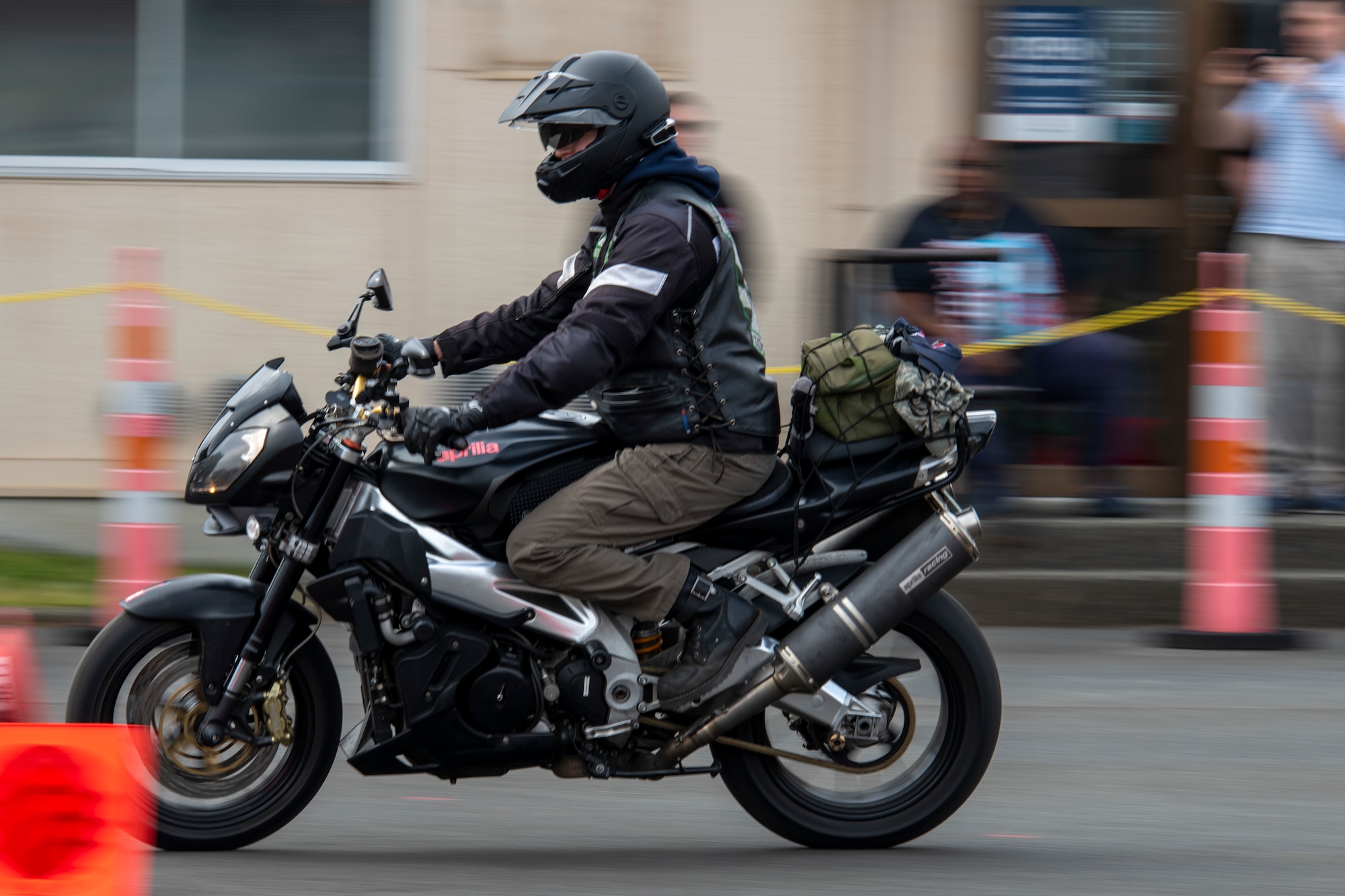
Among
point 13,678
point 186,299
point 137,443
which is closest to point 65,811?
point 13,678

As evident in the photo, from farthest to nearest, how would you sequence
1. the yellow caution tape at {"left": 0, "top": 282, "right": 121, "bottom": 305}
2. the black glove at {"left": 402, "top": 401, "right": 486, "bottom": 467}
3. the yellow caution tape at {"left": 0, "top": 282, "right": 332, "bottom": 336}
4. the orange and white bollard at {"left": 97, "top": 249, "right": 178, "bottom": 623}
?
the yellow caution tape at {"left": 0, "top": 282, "right": 121, "bottom": 305}, the yellow caution tape at {"left": 0, "top": 282, "right": 332, "bottom": 336}, the orange and white bollard at {"left": 97, "top": 249, "right": 178, "bottom": 623}, the black glove at {"left": 402, "top": 401, "right": 486, "bottom": 467}

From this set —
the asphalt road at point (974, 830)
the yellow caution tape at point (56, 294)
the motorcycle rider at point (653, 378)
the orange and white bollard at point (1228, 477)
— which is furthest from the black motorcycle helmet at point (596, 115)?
the orange and white bollard at point (1228, 477)

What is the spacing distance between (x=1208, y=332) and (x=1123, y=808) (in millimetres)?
2761

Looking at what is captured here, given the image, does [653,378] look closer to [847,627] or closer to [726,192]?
[847,627]

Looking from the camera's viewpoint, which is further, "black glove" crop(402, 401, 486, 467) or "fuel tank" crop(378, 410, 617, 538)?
"fuel tank" crop(378, 410, 617, 538)

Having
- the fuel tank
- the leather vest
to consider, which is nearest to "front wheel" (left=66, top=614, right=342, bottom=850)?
the fuel tank

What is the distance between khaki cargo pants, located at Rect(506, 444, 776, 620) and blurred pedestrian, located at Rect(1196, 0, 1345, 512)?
14.5 ft

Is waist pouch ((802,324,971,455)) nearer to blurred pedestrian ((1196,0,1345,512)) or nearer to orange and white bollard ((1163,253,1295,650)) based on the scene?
orange and white bollard ((1163,253,1295,650))

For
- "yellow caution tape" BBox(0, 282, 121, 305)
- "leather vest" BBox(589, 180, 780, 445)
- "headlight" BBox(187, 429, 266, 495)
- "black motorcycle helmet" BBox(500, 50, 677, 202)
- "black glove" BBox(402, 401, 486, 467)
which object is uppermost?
"black motorcycle helmet" BBox(500, 50, 677, 202)

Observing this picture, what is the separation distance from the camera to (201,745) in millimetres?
4445

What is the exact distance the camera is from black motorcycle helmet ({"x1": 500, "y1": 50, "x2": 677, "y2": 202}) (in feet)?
14.6

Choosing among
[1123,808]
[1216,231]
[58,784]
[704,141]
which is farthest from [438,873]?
[1216,231]

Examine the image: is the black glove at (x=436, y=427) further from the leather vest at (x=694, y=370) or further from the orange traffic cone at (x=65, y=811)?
the orange traffic cone at (x=65, y=811)

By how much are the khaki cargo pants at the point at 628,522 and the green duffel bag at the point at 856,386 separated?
0.24 metres
